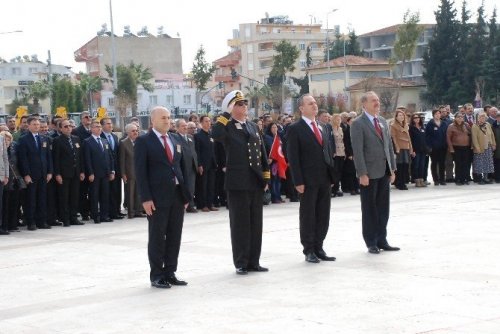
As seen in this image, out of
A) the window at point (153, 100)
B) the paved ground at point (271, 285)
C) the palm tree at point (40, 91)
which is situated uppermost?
the palm tree at point (40, 91)

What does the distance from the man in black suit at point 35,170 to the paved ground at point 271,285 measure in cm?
142

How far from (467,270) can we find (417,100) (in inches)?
3445

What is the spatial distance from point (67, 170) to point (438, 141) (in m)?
10.2

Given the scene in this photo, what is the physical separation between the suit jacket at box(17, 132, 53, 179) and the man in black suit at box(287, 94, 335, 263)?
727 cm

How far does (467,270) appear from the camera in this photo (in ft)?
36.4

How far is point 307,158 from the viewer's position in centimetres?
1238

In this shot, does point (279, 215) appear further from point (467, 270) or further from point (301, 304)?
point (301, 304)

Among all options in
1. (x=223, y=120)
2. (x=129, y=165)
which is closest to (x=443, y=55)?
(x=129, y=165)

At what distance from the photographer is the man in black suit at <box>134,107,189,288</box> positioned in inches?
430

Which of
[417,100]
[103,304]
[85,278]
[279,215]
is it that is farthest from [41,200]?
[417,100]

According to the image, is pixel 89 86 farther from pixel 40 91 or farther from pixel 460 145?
pixel 460 145

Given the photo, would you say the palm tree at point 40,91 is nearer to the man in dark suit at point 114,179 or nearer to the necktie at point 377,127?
the man in dark suit at point 114,179

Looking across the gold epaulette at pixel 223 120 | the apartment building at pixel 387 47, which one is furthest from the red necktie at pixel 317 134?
the apartment building at pixel 387 47

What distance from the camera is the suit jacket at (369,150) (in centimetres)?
1284
